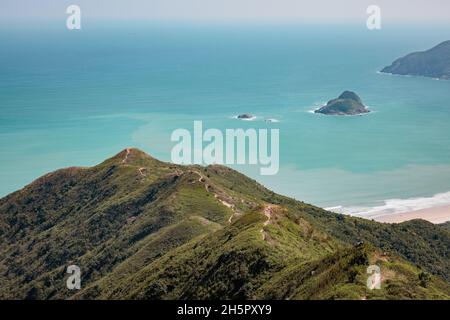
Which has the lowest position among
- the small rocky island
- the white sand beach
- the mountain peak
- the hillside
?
the white sand beach

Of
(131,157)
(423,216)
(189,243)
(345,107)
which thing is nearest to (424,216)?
(423,216)

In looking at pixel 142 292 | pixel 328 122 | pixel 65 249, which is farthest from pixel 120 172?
pixel 328 122

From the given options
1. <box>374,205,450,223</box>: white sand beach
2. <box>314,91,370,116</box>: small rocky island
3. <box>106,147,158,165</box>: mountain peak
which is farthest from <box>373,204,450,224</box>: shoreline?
<box>314,91,370,116</box>: small rocky island

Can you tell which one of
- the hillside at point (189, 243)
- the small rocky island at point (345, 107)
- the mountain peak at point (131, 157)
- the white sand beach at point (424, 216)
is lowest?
the white sand beach at point (424, 216)

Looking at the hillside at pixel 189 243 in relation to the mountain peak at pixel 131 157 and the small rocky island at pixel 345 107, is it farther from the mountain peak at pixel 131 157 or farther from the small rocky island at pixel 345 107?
the small rocky island at pixel 345 107

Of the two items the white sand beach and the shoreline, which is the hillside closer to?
the shoreline

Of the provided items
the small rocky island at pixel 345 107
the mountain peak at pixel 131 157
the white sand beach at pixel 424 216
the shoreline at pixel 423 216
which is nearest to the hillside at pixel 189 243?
the mountain peak at pixel 131 157

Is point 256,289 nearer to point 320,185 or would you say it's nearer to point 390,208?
point 390,208

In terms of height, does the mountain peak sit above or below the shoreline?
above
